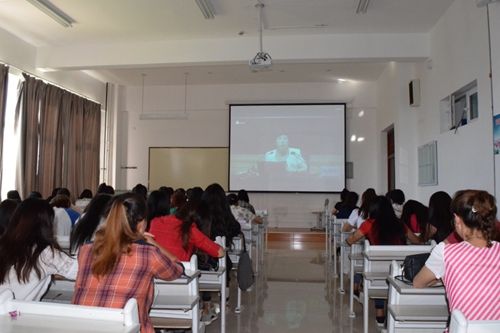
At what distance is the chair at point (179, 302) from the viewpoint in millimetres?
2299

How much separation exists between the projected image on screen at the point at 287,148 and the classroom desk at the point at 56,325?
335 inches

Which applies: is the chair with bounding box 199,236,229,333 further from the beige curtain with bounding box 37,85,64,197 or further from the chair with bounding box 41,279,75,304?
the beige curtain with bounding box 37,85,64,197

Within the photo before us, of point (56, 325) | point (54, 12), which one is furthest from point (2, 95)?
point (56, 325)

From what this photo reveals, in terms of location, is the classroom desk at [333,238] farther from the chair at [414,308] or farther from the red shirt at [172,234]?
the chair at [414,308]

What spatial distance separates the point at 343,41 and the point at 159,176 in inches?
234

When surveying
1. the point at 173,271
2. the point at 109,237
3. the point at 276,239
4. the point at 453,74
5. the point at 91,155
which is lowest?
the point at 276,239

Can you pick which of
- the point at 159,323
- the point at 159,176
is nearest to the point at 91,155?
the point at 159,176

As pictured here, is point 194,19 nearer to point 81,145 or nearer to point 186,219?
point 186,219

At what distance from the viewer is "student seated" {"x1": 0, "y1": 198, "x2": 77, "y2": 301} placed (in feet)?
6.00

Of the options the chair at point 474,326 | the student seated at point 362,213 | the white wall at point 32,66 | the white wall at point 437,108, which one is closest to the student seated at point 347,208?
the student seated at point 362,213

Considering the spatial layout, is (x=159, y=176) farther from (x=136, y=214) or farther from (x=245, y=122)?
(x=136, y=214)

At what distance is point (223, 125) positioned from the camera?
1018 cm

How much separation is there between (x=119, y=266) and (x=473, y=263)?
1.41 m

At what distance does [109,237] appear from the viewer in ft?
5.30
